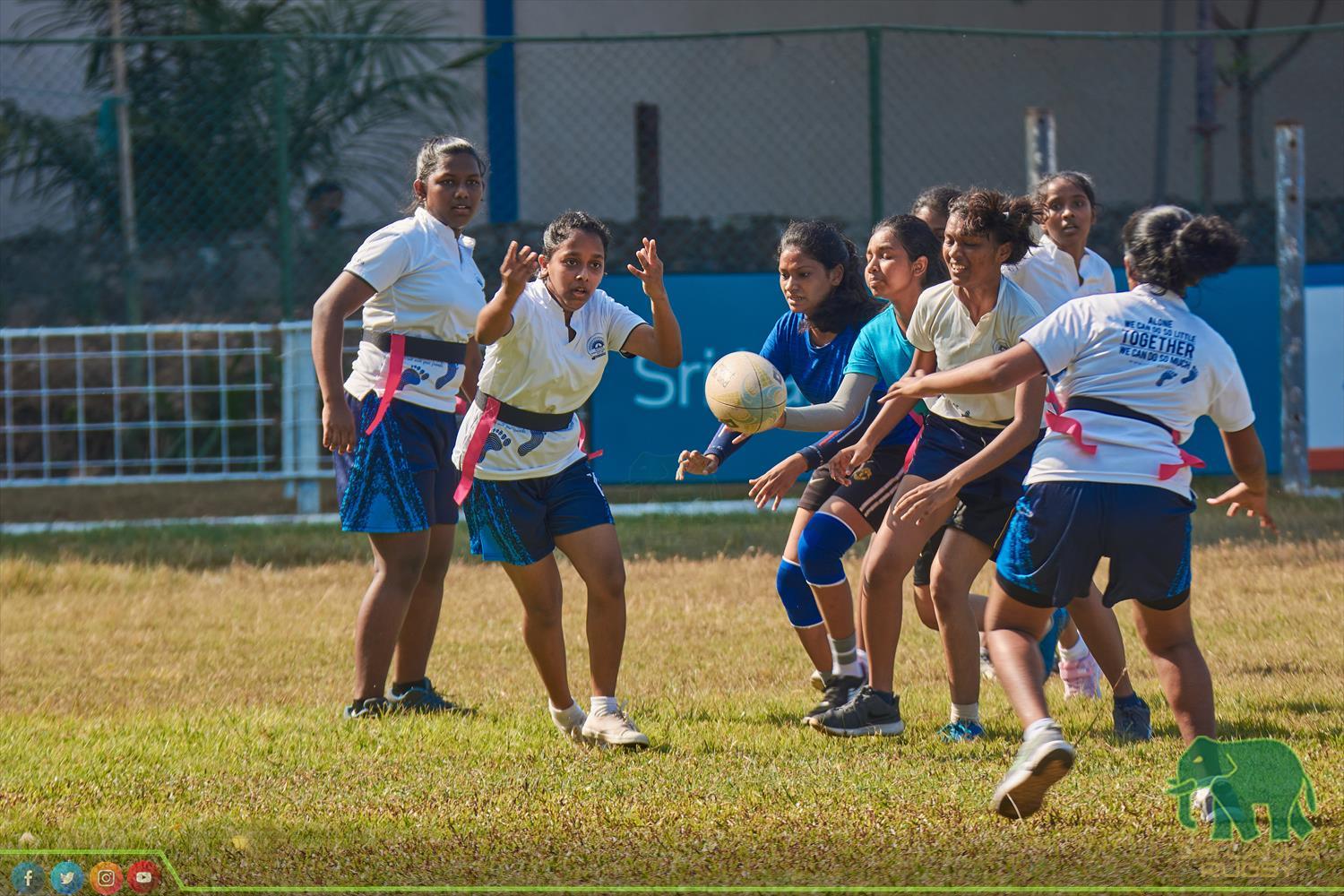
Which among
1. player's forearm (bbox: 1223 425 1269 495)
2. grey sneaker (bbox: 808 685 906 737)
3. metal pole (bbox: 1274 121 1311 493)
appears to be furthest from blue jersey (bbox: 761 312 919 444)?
metal pole (bbox: 1274 121 1311 493)

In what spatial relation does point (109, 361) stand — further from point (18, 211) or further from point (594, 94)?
point (594, 94)

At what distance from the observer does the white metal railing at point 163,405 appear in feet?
34.3

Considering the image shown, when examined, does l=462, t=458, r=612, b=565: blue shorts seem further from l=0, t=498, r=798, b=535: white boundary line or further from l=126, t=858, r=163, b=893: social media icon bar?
l=0, t=498, r=798, b=535: white boundary line

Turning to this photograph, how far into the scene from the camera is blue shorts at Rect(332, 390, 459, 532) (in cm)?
558

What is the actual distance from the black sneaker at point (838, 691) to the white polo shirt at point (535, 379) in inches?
49.0

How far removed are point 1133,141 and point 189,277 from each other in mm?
8479

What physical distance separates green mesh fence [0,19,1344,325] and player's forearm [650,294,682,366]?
5.28m


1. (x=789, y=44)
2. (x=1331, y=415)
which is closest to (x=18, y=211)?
(x=789, y=44)

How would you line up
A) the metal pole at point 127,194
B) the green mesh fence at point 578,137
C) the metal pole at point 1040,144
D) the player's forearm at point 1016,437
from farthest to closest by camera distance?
the metal pole at point 127,194 → the green mesh fence at point 578,137 → the metal pole at point 1040,144 → the player's forearm at point 1016,437

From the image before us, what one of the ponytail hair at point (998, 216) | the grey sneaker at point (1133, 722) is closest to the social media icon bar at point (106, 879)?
the ponytail hair at point (998, 216)

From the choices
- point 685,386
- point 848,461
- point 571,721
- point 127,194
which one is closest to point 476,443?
point 571,721

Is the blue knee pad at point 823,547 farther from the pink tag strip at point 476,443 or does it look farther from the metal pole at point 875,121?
the metal pole at point 875,121

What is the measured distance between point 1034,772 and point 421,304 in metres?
2.78

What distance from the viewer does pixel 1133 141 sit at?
14602 mm
